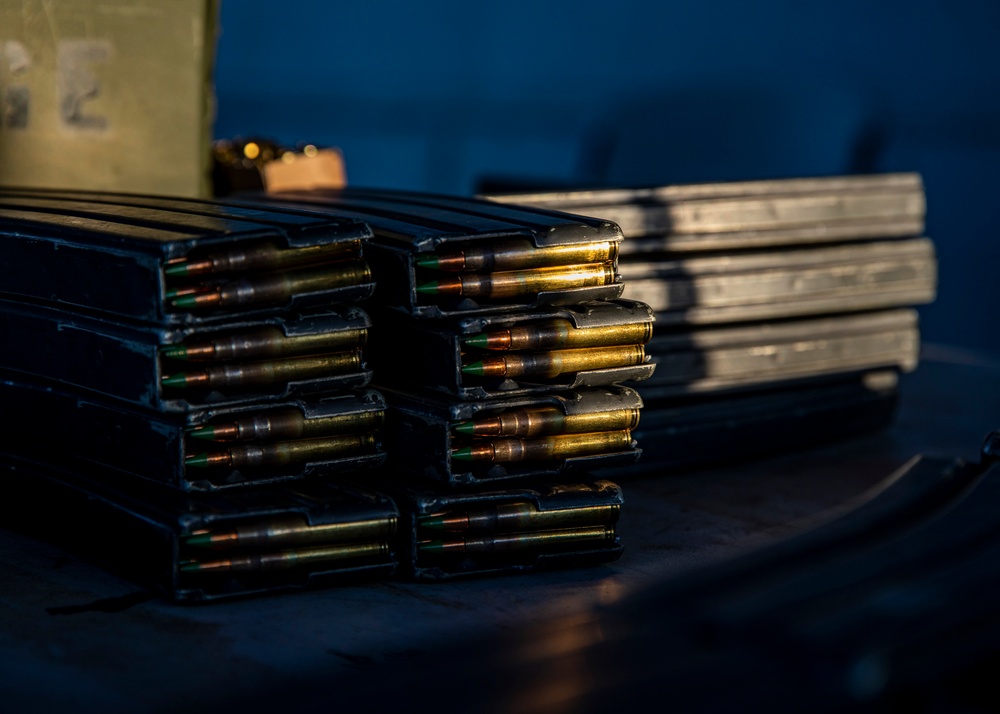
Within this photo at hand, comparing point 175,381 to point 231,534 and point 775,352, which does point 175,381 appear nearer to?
point 231,534

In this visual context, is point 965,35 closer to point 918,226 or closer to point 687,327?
point 918,226

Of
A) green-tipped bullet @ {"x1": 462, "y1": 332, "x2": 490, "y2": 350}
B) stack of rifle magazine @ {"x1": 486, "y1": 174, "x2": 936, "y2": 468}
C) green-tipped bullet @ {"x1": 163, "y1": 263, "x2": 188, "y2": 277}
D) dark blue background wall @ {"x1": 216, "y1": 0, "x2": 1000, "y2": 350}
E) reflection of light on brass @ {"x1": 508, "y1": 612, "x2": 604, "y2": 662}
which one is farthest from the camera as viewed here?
dark blue background wall @ {"x1": 216, "y1": 0, "x2": 1000, "y2": 350}

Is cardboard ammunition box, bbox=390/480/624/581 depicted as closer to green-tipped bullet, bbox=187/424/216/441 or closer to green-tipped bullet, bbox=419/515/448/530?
green-tipped bullet, bbox=419/515/448/530

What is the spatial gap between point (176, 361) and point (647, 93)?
487cm

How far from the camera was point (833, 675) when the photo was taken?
59.6 inches

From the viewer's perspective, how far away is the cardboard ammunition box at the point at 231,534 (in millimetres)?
2172

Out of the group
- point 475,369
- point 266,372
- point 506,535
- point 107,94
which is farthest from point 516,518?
point 107,94

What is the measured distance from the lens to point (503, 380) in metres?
2.31

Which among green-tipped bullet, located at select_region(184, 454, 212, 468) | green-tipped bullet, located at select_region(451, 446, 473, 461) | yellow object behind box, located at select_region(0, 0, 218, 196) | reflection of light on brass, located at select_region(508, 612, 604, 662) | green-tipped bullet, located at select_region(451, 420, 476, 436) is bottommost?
reflection of light on brass, located at select_region(508, 612, 604, 662)

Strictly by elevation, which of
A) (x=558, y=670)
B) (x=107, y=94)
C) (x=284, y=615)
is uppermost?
(x=107, y=94)

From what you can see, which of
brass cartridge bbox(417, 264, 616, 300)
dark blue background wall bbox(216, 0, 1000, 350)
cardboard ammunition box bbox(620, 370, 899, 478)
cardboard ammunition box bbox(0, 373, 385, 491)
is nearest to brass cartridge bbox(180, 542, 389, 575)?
cardboard ammunition box bbox(0, 373, 385, 491)

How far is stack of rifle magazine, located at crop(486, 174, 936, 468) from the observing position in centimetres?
305

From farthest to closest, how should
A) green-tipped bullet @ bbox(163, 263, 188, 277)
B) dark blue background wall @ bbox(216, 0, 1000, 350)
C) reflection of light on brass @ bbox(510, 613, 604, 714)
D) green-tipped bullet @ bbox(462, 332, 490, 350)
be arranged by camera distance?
dark blue background wall @ bbox(216, 0, 1000, 350), green-tipped bullet @ bbox(462, 332, 490, 350), green-tipped bullet @ bbox(163, 263, 188, 277), reflection of light on brass @ bbox(510, 613, 604, 714)

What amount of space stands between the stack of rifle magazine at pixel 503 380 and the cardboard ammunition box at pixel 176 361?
0.39ft
